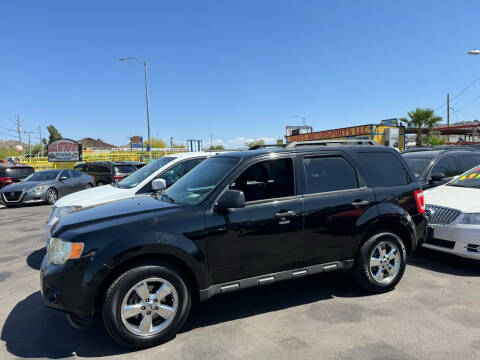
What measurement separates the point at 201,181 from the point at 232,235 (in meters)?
0.84

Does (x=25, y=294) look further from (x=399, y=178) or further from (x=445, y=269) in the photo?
(x=445, y=269)

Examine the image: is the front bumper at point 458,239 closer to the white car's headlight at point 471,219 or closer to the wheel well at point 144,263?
the white car's headlight at point 471,219

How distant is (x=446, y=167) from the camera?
7469mm

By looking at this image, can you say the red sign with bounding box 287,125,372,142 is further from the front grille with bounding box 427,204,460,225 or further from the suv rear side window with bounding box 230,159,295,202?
the suv rear side window with bounding box 230,159,295,202

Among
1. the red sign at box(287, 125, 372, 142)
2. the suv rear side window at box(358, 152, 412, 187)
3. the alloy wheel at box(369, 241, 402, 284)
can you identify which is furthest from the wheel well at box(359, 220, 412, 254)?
the red sign at box(287, 125, 372, 142)

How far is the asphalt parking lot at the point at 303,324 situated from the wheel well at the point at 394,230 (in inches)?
22.4

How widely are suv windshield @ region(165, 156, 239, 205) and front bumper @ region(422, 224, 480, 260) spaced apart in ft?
11.3

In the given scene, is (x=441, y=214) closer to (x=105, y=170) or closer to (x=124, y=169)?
(x=124, y=169)

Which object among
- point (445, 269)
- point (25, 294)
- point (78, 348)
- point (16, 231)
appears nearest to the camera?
point (78, 348)

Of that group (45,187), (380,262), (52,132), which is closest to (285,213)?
(380,262)

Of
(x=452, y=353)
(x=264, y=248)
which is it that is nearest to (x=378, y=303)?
(x=452, y=353)

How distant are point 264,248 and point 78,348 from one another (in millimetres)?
1968

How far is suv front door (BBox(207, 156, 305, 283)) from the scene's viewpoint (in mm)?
3324

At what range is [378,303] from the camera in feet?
12.8
